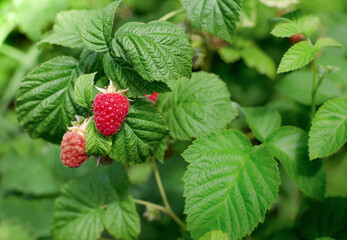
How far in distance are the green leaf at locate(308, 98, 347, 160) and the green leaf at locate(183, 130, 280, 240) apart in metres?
0.13

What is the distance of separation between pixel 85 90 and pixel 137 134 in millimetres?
186

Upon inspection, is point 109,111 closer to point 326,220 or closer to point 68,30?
point 68,30

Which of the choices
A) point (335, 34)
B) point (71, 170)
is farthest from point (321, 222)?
point (71, 170)

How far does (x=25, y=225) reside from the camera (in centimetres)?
148

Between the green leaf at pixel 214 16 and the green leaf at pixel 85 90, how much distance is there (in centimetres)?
35

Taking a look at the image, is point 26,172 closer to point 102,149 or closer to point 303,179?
point 102,149

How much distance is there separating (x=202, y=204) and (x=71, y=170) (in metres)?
0.90

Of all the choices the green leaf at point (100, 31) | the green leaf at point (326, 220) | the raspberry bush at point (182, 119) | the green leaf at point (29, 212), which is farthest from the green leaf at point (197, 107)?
the green leaf at point (29, 212)

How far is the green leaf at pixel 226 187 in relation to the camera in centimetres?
84

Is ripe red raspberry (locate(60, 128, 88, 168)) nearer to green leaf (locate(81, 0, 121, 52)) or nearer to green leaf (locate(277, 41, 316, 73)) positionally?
green leaf (locate(81, 0, 121, 52))

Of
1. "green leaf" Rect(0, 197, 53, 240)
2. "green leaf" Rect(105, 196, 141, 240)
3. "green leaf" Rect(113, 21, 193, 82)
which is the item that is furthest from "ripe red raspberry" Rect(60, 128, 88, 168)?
"green leaf" Rect(0, 197, 53, 240)

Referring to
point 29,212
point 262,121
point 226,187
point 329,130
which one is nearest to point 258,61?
point 262,121

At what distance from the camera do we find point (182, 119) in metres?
1.03

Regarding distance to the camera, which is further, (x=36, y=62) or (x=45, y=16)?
(x=36, y=62)
